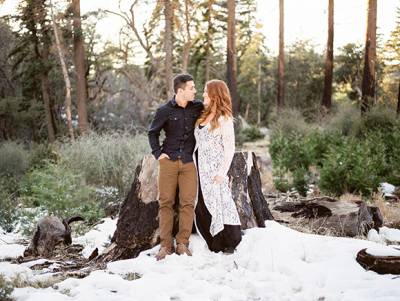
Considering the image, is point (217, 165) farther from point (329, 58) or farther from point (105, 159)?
point (329, 58)

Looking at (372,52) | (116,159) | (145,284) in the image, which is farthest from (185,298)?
(372,52)

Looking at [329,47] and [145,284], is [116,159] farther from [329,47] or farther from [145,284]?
[329,47]

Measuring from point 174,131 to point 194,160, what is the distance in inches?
14.9

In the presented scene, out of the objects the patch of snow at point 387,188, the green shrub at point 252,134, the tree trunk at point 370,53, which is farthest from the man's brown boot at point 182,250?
the green shrub at point 252,134

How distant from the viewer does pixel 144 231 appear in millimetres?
5414

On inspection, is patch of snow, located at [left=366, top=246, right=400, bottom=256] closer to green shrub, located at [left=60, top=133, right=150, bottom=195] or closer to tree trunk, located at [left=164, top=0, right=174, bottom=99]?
green shrub, located at [left=60, top=133, right=150, bottom=195]

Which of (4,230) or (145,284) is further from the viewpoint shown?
(4,230)

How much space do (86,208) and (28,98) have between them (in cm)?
2240

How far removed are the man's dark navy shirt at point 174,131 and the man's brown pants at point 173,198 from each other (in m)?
0.09

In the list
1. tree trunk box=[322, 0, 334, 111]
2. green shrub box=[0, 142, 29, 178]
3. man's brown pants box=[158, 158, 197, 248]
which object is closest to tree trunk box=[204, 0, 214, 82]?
tree trunk box=[322, 0, 334, 111]

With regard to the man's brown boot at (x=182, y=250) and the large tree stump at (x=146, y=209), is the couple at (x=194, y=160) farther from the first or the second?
the large tree stump at (x=146, y=209)

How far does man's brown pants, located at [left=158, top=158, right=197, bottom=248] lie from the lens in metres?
5.12

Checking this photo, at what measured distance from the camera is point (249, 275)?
4.61 metres

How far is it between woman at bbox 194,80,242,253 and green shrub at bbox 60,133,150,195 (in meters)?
5.70
